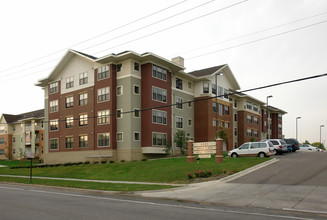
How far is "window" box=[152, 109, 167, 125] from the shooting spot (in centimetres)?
4043

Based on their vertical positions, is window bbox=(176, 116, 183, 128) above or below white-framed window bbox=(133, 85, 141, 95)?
below

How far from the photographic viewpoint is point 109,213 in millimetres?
10594

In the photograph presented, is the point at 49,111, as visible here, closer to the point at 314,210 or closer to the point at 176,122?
the point at 176,122

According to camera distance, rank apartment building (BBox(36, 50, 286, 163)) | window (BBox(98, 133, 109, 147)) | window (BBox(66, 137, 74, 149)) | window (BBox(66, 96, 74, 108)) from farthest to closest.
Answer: window (BBox(66, 96, 74, 108))
window (BBox(66, 137, 74, 149))
window (BBox(98, 133, 109, 147))
apartment building (BBox(36, 50, 286, 163))

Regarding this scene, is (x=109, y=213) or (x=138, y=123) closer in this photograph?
(x=109, y=213)

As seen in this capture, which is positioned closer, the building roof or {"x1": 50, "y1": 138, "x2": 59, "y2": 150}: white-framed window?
{"x1": 50, "y1": 138, "x2": 59, "y2": 150}: white-framed window

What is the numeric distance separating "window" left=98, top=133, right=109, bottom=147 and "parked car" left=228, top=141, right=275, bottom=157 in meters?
15.9

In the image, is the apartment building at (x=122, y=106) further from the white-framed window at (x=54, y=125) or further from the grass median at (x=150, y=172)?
the grass median at (x=150, y=172)

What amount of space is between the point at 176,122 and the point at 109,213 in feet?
115

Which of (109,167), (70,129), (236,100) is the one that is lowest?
(109,167)

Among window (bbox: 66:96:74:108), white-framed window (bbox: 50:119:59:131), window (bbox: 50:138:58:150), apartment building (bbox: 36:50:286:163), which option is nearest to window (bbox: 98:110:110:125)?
apartment building (bbox: 36:50:286:163)

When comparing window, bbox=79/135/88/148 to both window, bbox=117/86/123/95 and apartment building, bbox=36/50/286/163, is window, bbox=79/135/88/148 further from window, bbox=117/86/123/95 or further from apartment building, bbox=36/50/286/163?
window, bbox=117/86/123/95

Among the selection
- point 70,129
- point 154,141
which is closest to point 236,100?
point 154,141

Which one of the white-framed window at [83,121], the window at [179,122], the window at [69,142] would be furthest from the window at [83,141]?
the window at [179,122]
